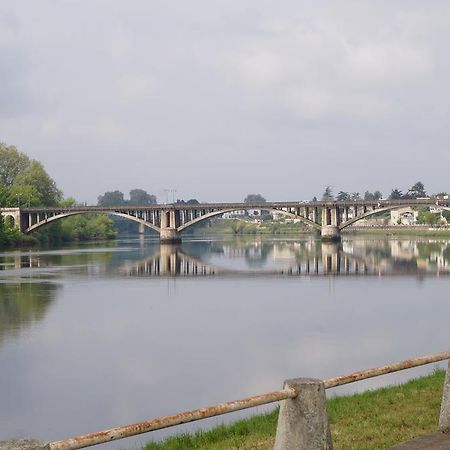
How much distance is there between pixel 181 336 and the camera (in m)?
26.5

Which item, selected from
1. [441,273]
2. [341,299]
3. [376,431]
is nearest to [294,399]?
[376,431]

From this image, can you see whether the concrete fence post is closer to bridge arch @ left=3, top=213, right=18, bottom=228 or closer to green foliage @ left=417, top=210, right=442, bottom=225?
bridge arch @ left=3, top=213, right=18, bottom=228

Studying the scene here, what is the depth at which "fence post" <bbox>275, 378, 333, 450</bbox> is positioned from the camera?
18.7ft

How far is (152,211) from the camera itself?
109 metres

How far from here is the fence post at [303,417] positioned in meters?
5.71

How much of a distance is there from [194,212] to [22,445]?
106 metres

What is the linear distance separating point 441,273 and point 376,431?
153ft

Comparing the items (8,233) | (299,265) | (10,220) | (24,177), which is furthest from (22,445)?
(24,177)

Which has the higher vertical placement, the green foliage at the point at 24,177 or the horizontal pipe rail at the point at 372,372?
the green foliage at the point at 24,177

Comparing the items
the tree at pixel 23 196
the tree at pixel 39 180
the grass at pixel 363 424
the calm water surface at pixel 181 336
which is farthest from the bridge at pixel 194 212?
the grass at pixel 363 424

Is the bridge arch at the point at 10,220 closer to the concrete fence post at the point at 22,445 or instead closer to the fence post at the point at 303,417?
Answer: the fence post at the point at 303,417

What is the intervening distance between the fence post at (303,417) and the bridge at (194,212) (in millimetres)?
91270

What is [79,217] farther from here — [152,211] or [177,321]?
[177,321]

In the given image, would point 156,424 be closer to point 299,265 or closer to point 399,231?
point 299,265
